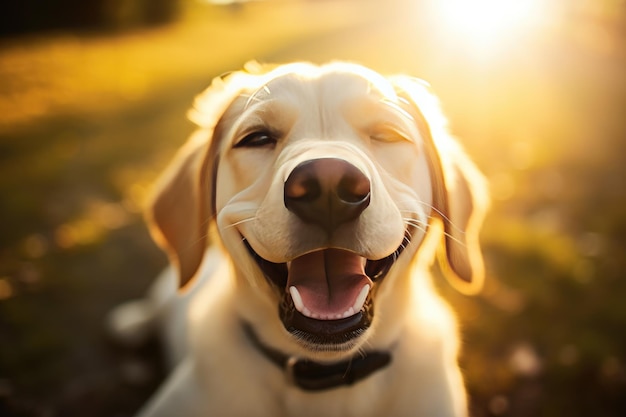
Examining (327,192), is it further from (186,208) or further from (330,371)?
(186,208)

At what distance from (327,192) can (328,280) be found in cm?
45

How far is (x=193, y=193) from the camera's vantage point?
8.28 ft

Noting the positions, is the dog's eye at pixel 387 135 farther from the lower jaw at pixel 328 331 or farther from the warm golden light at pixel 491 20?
the warm golden light at pixel 491 20

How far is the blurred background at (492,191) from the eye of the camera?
135 inches

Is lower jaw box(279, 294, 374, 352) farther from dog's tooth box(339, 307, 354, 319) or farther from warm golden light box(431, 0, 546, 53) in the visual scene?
warm golden light box(431, 0, 546, 53)

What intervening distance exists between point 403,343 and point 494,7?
8.40 m

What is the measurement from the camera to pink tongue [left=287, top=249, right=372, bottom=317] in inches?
79.4

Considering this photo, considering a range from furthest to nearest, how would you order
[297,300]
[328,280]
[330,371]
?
[330,371]
[328,280]
[297,300]

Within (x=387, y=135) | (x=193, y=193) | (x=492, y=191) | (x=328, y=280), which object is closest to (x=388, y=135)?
(x=387, y=135)

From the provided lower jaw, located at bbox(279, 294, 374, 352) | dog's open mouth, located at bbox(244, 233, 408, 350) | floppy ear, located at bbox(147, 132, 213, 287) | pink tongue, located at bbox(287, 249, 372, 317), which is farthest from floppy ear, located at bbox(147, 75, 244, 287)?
lower jaw, located at bbox(279, 294, 374, 352)

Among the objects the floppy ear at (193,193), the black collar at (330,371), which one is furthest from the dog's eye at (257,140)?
the black collar at (330,371)

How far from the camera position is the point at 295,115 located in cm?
222

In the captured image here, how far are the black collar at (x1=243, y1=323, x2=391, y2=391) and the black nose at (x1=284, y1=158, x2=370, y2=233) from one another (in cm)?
69

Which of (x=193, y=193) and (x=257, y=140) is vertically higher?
(x=257, y=140)
